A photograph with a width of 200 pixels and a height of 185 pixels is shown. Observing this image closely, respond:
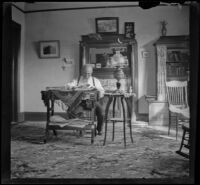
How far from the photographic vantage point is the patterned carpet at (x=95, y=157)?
102 inches

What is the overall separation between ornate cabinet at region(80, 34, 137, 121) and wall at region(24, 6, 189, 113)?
21 cm

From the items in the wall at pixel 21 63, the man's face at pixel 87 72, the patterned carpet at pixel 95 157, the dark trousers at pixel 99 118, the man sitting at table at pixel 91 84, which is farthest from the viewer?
the wall at pixel 21 63

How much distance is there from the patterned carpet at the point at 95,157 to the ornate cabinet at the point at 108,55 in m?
1.94

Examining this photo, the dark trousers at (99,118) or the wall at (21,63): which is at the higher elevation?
the wall at (21,63)

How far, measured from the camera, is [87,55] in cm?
646

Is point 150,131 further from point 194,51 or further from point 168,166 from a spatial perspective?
point 194,51

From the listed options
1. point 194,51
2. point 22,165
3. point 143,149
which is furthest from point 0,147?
point 143,149

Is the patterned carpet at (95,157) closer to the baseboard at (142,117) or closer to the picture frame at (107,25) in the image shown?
the baseboard at (142,117)

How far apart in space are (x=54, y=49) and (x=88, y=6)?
1447mm

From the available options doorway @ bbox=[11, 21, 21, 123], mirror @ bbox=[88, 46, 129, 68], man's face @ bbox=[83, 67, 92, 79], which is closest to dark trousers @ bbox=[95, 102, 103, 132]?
man's face @ bbox=[83, 67, 92, 79]

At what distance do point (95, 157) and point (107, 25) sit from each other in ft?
13.6

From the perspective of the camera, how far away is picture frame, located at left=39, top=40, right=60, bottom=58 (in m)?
6.65

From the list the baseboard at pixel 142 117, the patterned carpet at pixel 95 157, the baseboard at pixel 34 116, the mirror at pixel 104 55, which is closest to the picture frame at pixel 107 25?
the mirror at pixel 104 55

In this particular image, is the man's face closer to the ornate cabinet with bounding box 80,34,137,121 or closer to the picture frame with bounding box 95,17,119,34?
the ornate cabinet with bounding box 80,34,137,121
